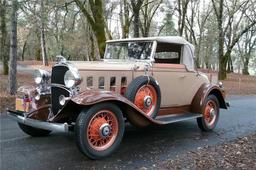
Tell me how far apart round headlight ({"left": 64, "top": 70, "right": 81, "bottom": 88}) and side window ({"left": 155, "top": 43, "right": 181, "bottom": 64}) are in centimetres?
243

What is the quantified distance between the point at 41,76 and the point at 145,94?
1.91 m

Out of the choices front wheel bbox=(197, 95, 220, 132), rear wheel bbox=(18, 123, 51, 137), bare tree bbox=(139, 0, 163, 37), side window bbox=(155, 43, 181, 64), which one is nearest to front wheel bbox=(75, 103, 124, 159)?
rear wheel bbox=(18, 123, 51, 137)

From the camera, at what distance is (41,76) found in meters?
6.17

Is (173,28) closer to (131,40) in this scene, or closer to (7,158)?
(131,40)

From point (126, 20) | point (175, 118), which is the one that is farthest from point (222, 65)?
point (175, 118)

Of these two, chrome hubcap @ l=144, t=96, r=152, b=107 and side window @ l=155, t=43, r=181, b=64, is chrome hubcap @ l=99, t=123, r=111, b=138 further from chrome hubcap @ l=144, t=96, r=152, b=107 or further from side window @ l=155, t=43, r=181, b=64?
side window @ l=155, t=43, r=181, b=64

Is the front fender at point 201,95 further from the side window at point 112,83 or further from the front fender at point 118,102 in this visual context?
the side window at point 112,83

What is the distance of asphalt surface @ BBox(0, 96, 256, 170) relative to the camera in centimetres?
508

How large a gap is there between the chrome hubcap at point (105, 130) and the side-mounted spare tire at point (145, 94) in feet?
2.55

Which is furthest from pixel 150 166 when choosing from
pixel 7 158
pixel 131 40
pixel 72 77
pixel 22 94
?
pixel 131 40

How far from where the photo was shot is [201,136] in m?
7.27

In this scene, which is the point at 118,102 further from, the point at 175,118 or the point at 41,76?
the point at 175,118

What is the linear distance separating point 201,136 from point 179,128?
32.3 inches

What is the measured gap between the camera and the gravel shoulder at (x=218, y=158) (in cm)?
480
